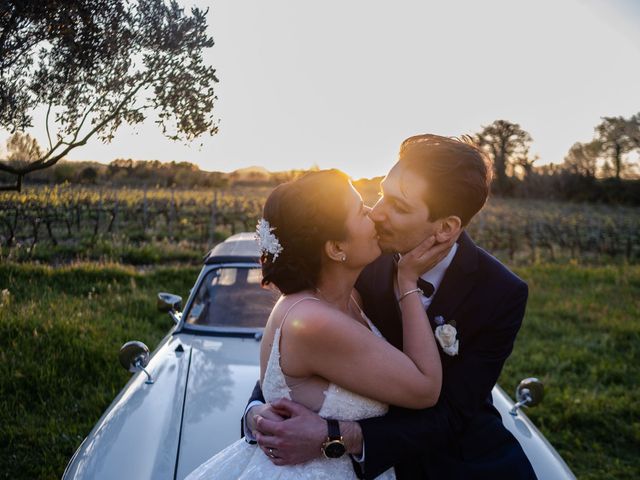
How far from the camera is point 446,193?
6.94 feet

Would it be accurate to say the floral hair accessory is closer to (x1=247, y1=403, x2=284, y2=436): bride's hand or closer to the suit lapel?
(x1=247, y1=403, x2=284, y2=436): bride's hand

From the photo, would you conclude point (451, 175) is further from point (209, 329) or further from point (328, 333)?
point (209, 329)

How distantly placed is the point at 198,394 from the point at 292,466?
48.7 inches

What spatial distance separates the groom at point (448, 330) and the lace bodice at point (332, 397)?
32 millimetres

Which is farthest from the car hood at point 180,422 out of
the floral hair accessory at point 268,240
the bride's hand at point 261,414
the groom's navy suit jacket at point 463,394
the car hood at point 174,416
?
the floral hair accessory at point 268,240

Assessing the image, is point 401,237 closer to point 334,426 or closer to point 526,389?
point 334,426

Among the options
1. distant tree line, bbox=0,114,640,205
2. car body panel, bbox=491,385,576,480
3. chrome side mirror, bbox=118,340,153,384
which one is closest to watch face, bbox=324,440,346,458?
car body panel, bbox=491,385,576,480

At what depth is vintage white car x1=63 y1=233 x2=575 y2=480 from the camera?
245 cm

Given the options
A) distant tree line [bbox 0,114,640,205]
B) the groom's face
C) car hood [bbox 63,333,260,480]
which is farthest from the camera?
distant tree line [bbox 0,114,640,205]

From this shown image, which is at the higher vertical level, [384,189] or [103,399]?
[384,189]

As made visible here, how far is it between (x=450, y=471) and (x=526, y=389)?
44.6 inches

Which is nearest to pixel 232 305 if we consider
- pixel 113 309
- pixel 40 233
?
pixel 113 309

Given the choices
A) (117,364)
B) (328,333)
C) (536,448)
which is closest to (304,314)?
(328,333)

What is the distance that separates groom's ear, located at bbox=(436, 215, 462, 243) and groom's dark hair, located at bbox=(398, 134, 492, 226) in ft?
0.07
